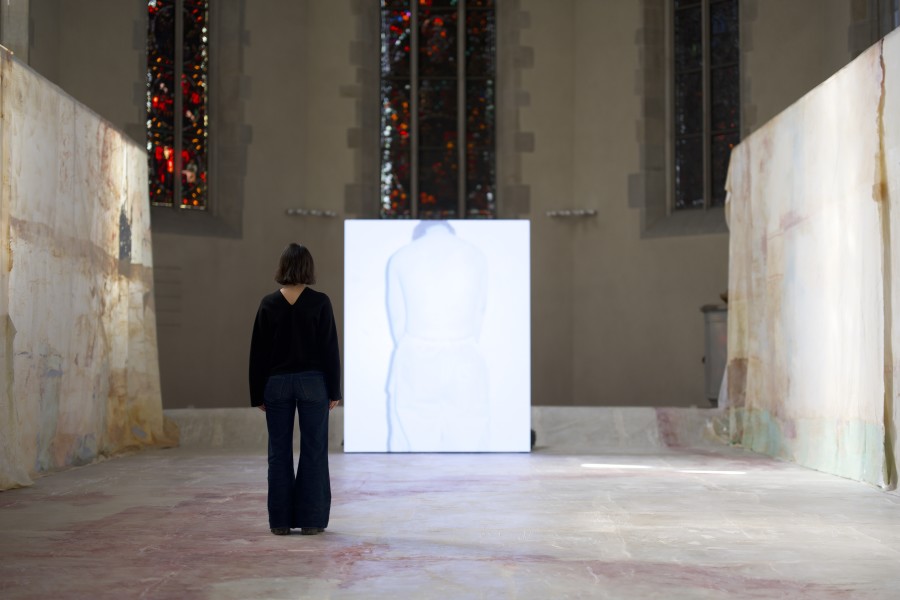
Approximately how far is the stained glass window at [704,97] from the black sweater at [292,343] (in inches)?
380

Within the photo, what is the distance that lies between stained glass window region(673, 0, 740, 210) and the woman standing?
966 centimetres

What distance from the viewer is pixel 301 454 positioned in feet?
16.4

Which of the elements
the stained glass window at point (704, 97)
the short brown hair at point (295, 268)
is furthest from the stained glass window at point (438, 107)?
the short brown hair at point (295, 268)

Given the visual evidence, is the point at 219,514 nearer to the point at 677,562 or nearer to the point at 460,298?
the point at 677,562

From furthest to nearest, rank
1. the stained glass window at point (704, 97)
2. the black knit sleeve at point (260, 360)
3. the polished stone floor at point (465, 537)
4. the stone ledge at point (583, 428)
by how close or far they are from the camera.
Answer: the stained glass window at point (704, 97)
the stone ledge at point (583, 428)
the black knit sleeve at point (260, 360)
the polished stone floor at point (465, 537)

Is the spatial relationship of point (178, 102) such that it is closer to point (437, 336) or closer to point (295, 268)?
point (437, 336)

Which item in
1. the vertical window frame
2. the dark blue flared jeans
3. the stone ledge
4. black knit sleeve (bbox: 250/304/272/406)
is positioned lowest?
the stone ledge

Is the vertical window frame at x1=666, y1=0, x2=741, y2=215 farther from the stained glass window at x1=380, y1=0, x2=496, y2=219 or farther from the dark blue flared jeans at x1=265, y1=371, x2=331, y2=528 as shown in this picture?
the dark blue flared jeans at x1=265, y1=371, x2=331, y2=528

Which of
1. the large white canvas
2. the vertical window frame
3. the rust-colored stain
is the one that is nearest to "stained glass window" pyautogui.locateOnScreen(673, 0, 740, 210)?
the vertical window frame

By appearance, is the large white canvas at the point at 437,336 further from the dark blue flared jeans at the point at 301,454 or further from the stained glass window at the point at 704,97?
the stained glass window at the point at 704,97

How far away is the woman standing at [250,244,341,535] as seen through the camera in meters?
4.96

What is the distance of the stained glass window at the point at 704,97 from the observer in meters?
14.0

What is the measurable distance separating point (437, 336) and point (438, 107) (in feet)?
21.0

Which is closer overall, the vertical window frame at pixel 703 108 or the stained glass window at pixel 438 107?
the vertical window frame at pixel 703 108
